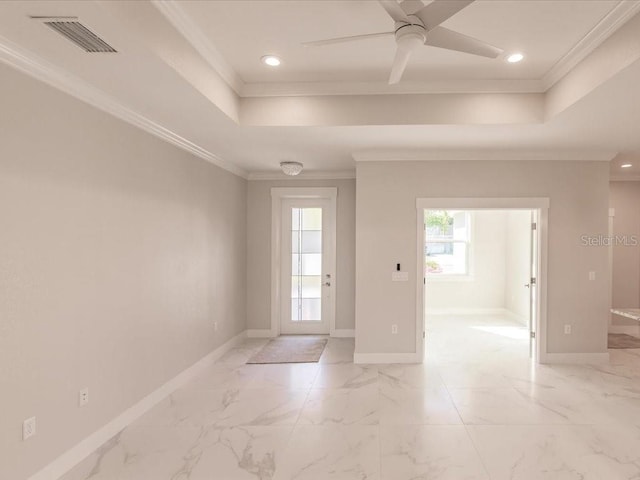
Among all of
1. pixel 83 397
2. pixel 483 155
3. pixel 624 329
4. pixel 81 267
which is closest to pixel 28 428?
pixel 83 397

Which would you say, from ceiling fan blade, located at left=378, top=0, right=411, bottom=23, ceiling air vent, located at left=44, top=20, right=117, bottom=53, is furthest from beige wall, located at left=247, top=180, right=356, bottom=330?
ceiling fan blade, located at left=378, top=0, right=411, bottom=23

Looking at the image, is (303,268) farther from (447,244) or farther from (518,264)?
(518,264)

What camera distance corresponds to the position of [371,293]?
15.1 ft

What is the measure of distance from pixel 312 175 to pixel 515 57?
3478mm

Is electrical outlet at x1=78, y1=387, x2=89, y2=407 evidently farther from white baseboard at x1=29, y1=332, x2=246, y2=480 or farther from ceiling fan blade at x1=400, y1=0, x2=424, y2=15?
ceiling fan blade at x1=400, y1=0, x2=424, y2=15

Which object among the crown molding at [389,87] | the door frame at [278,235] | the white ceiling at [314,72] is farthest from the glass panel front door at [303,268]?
the crown molding at [389,87]

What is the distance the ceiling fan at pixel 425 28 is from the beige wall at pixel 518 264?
5.40 meters

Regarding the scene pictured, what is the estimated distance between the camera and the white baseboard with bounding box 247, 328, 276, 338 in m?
5.92

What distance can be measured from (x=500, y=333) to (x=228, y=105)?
5.47m

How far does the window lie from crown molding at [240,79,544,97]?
4.79 m

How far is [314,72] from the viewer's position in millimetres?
3049

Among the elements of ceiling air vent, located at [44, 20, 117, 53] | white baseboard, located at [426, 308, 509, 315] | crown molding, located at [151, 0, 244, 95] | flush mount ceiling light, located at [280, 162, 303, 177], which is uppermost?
crown molding, located at [151, 0, 244, 95]

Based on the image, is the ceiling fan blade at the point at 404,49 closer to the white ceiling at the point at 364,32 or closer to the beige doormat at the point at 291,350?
the white ceiling at the point at 364,32

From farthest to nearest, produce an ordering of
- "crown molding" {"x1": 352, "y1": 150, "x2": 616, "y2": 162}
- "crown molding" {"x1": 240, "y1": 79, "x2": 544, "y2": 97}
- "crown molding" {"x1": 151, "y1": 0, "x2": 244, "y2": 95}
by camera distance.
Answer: "crown molding" {"x1": 352, "y1": 150, "x2": 616, "y2": 162} → "crown molding" {"x1": 240, "y1": 79, "x2": 544, "y2": 97} → "crown molding" {"x1": 151, "y1": 0, "x2": 244, "y2": 95}
